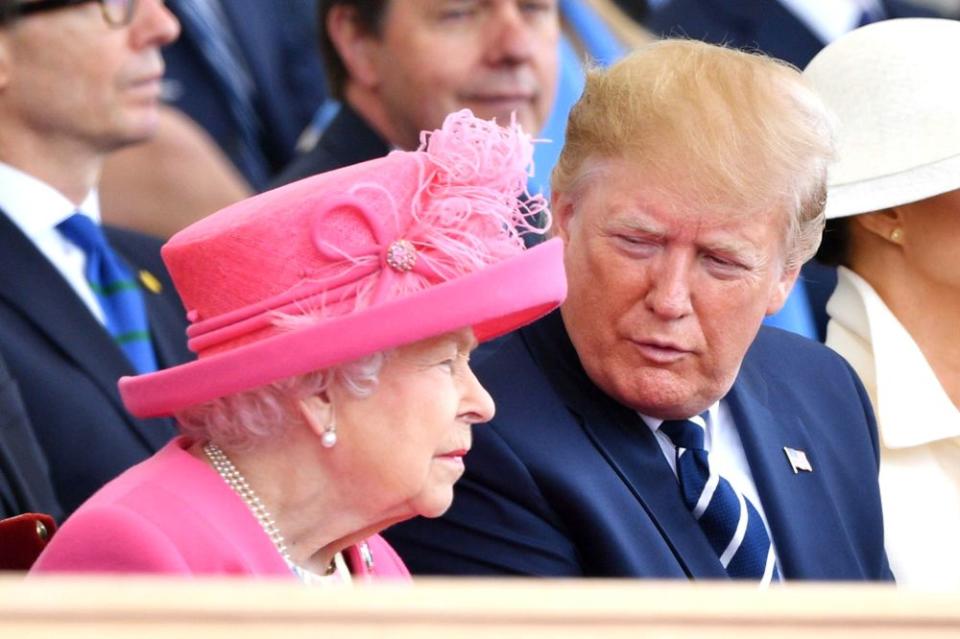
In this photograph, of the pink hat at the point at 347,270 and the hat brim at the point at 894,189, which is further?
the hat brim at the point at 894,189

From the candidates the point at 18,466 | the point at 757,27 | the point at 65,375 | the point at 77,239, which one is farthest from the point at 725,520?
the point at 757,27

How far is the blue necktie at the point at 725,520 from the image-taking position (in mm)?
2740

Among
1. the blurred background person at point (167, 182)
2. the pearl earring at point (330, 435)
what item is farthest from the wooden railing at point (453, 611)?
the blurred background person at point (167, 182)

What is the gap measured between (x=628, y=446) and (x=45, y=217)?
161 centimetres

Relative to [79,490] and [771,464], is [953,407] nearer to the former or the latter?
[771,464]

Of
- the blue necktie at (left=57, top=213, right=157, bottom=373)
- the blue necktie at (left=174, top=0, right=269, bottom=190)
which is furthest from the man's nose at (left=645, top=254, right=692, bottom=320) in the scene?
the blue necktie at (left=174, top=0, right=269, bottom=190)

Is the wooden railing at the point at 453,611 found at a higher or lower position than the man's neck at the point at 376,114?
higher

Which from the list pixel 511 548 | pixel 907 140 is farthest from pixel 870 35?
pixel 511 548

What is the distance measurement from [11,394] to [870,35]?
180 cm

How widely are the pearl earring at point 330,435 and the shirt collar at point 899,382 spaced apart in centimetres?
137

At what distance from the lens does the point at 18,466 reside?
288 centimetres

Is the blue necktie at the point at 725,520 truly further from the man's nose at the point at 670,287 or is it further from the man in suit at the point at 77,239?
the man in suit at the point at 77,239

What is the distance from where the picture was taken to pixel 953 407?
3.27m

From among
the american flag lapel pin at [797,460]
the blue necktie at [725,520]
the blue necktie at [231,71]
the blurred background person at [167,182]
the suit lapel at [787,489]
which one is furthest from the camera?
the blue necktie at [231,71]
